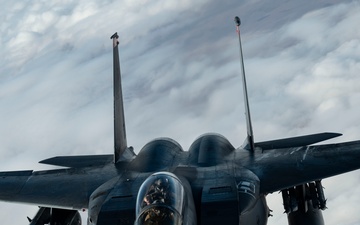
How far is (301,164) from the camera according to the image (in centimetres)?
1345

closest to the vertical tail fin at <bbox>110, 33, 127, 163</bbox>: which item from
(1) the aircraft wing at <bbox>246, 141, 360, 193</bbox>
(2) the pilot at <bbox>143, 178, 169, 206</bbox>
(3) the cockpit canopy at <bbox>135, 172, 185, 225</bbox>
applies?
(1) the aircraft wing at <bbox>246, 141, 360, 193</bbox>

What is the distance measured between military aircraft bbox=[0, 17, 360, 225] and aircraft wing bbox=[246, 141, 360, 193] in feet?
0.08

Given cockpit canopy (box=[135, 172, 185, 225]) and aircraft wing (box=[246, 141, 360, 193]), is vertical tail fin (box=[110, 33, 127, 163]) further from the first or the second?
cockpit canopy (box=[135, 172, 185, 225])

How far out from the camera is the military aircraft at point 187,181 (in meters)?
10.6

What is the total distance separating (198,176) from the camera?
12602 mm

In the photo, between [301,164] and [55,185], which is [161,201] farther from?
[55,185]

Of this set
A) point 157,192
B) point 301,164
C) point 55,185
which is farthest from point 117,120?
point 157,192

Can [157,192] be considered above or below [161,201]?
above

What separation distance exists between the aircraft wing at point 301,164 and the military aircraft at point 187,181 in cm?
2

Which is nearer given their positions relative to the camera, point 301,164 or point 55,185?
point 301,164

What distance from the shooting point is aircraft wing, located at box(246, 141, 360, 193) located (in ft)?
41.7

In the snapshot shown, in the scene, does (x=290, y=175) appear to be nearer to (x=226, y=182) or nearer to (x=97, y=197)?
(x=226, y=182)

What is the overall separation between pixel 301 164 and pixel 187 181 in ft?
10.7

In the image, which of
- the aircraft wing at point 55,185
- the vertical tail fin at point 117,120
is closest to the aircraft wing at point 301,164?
the vertical tail fin at point 117,120
